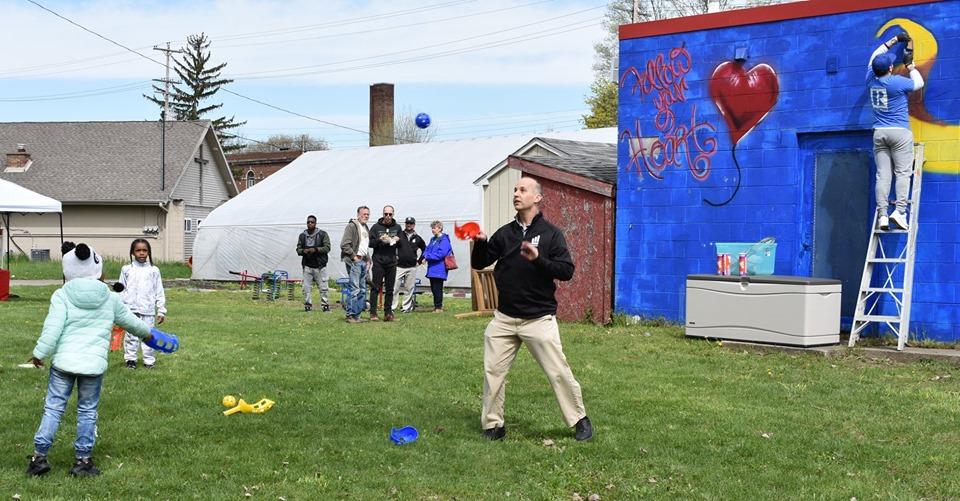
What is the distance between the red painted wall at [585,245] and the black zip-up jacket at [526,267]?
8256 millimetres

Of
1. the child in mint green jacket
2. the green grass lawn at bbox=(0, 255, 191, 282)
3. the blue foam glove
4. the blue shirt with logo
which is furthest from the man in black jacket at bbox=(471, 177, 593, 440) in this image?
the green grass lawn at bbox=(0, 255, 191, 282)

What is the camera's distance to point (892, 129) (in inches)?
494

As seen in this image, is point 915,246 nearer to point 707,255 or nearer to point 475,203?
point 707,255

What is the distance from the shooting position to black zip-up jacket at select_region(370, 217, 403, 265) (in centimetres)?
1655

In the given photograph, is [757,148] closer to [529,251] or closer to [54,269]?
[529,251]

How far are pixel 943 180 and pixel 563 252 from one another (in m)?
7.45

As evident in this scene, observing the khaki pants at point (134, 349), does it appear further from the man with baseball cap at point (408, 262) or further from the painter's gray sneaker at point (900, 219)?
the painter's gray sneaker at point (900, 219)

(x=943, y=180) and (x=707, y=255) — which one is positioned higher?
(x=943, y=180)

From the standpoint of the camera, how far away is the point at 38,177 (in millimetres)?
47906

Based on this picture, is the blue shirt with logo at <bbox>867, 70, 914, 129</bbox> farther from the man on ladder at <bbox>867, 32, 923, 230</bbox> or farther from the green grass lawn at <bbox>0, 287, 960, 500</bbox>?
the green grass lawn at <bbox>0, 287, 960, 500</bbox>

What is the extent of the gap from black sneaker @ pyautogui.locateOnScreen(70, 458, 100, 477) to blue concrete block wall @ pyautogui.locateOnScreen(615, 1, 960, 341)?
33.0 ft

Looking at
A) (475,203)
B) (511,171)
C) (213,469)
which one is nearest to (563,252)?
(213,469)

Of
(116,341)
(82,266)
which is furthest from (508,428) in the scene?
(116,341)

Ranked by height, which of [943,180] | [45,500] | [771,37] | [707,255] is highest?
[771,37]
